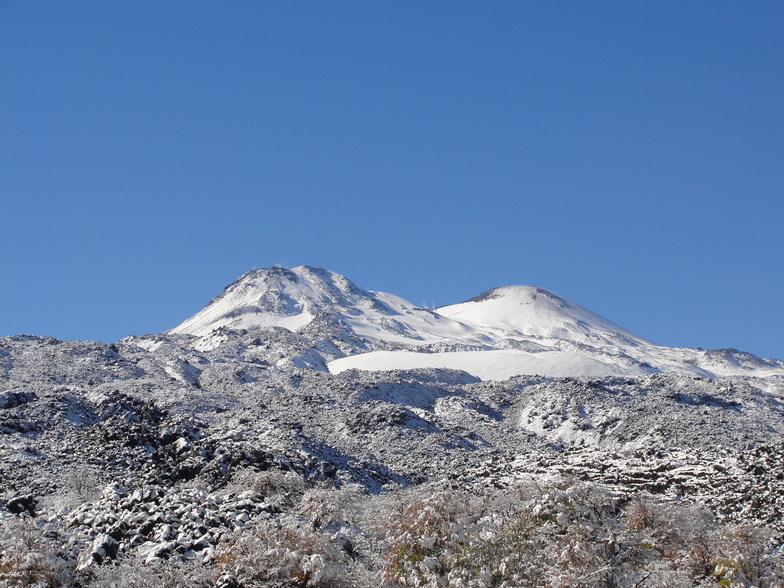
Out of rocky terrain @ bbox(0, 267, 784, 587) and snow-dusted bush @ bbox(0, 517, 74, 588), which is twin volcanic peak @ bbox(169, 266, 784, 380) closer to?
rocky terrain @ bbox(0, 267, 784, 587)

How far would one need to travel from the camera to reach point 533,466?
144 ft

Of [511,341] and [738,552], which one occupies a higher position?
[511,341]

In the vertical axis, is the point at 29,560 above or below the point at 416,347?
below

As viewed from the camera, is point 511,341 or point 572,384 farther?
point 511,341

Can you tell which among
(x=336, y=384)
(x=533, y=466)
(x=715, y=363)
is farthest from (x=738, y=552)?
(x=715, y=363)

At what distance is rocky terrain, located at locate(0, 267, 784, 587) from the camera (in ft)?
70.4

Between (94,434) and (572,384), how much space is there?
4407 centimetres

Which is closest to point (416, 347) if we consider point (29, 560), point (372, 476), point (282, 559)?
point (372, 476)

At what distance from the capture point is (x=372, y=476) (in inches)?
1711

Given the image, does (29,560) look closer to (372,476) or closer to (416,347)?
(372,476)

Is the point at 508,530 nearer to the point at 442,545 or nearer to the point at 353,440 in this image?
the point at 442,545

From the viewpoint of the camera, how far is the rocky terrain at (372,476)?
21469 mm

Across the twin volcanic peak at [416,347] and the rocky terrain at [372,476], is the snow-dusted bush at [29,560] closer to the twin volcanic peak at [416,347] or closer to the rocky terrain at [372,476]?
the rocky terrain at [372,476]

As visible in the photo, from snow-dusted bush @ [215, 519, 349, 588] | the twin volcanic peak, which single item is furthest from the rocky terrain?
the twin volcanic peak
